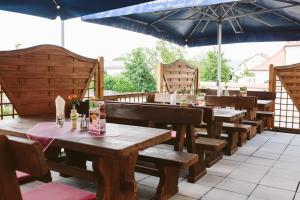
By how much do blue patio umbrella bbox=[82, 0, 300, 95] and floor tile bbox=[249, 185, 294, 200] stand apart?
2.66 m

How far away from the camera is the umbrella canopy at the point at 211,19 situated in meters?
4.74

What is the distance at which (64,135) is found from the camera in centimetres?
231

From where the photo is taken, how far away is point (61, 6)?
3.54 metres

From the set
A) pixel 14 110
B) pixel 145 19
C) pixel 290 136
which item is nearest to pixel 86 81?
pixel 14 110

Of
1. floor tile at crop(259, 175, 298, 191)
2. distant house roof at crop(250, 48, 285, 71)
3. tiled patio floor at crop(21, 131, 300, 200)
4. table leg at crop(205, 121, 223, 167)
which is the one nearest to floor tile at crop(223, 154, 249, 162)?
tiled patio floor at crop(21, 131, 300, 200)

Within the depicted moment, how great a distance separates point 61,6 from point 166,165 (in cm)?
222

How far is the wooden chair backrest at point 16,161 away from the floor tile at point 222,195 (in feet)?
7.25

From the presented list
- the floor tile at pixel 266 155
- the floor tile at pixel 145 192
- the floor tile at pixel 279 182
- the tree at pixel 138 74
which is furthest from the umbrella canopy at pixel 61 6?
the tree at pixel 138 74

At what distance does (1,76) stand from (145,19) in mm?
Result: 3131

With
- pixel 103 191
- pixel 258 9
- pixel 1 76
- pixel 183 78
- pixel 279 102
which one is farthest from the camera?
pixel 183 78

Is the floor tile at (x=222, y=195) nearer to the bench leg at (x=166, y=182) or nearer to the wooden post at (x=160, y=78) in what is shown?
the bench leg at (x=166, y=182)

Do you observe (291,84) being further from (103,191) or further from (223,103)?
(103,191)

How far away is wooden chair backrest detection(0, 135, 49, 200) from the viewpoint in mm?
1206

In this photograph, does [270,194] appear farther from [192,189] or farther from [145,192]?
[145,192]
